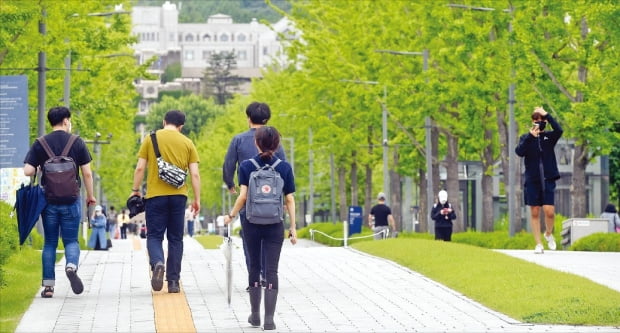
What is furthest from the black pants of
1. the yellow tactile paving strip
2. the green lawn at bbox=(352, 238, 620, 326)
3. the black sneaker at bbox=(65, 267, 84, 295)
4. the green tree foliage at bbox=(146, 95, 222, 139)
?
the green tree foliage at bbox=(146, 95, 222, 139)

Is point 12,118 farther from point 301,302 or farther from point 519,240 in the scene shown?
point 301,302

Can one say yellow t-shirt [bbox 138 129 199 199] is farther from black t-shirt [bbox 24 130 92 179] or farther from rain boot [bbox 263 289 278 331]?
rain boot [bbox 263 289 278 331]

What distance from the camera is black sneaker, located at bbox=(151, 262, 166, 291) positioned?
1605cm

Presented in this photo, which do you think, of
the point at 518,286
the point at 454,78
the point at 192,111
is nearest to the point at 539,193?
the point at 518,286

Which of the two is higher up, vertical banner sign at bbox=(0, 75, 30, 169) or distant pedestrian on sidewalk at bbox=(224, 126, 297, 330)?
vertical banner sign at bbox=(0, 75, 30, 169)

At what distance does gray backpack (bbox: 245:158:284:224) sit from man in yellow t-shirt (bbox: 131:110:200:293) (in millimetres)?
2984

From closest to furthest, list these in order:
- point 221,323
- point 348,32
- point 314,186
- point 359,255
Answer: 1. point 221,323
2. point 359,255
3. point 348,32
4. point 314,186

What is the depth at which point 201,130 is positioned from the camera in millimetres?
170375

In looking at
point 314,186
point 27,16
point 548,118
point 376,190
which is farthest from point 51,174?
point 376,190

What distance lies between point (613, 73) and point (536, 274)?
17.7 metres

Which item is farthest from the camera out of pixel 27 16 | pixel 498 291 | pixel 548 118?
pixel 27 16

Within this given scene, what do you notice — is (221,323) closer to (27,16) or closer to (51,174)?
(51,174)

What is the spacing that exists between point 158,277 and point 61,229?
1.41 meters

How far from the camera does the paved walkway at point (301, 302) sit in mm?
13828
